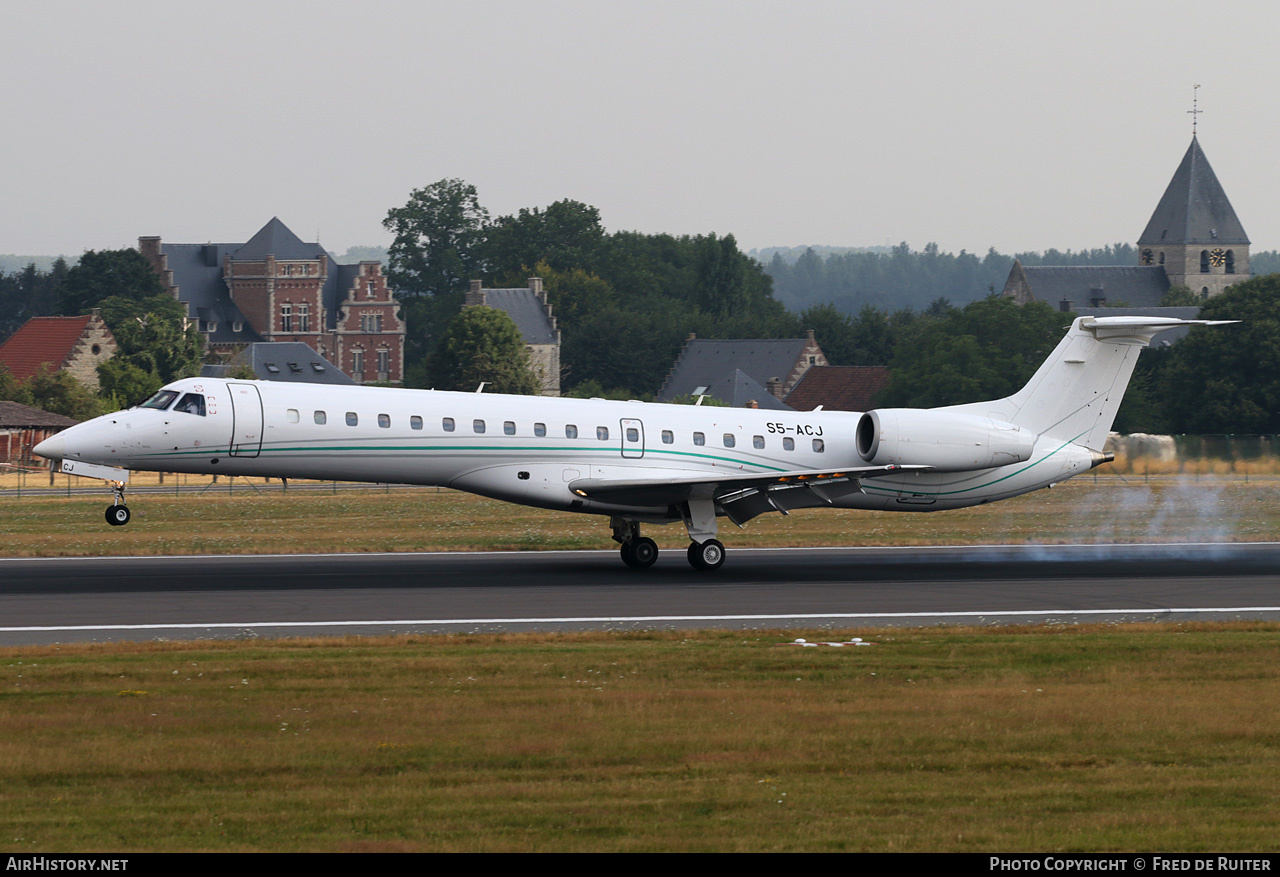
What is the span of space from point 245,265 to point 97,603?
442ft

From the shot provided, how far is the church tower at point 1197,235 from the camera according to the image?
618 ft

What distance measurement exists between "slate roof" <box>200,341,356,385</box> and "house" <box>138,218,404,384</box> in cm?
2472

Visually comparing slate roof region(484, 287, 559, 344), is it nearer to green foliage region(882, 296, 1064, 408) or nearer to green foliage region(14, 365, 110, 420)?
green foliage region(882, 296, 1064, 408)

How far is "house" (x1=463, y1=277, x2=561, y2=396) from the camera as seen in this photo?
481 feet

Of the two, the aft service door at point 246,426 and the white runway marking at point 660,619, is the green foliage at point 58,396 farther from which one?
the white runway marking at point 660,619

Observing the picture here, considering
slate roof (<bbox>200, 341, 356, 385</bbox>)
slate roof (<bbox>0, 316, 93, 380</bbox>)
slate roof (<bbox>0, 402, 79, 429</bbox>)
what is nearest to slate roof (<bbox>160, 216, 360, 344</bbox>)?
slate roof (<bbox>200, 341, 356, 385</bbox>)

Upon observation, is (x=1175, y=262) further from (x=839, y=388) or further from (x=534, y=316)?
(x=534, y=316)

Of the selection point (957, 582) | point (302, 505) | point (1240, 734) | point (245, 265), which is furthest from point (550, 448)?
point (245, 265)

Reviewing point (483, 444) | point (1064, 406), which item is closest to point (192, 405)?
point (483, 444)

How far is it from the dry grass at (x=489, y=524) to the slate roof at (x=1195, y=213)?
146036mm

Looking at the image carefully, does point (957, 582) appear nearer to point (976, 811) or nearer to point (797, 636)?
point (797, 636)

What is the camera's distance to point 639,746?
12.6 metres

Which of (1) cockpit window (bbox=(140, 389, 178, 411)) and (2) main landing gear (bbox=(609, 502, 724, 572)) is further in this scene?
(2) main landing gear (bbox=(609, 502, 724, 572))
